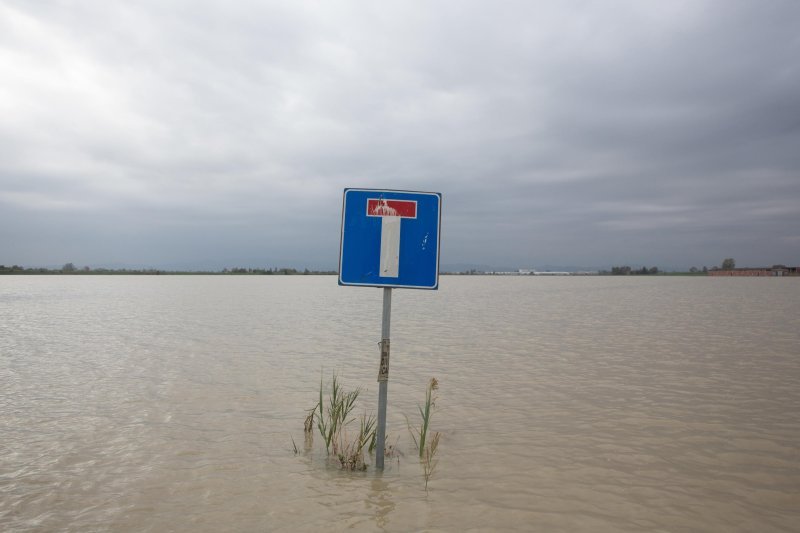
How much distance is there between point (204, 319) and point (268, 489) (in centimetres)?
2047

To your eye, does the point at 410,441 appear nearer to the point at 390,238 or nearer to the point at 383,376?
the point at 383,376

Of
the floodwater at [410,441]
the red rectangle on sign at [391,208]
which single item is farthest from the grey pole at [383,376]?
the red rectangle on sign at [391,208]

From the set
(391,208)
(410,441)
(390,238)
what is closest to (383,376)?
(390,238)

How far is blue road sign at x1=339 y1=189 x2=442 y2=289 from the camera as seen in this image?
552 centimetres

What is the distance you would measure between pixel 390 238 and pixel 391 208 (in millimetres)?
345

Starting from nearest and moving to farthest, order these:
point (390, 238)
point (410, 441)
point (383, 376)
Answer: point (390, 238), point (383, 376), point (410, 441)

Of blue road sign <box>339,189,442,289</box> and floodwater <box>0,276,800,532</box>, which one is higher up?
blue road sign <box>339,189,442,289</box>

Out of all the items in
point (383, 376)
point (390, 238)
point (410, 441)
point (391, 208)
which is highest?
point (391, 208)

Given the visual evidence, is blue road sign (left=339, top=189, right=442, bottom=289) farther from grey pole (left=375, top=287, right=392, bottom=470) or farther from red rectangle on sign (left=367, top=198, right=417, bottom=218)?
grey pole (left=375, top=287, right=392, bottom=470)

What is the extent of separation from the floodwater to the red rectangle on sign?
2880 mm

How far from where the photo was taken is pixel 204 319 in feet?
79.6

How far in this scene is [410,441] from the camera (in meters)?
7.04

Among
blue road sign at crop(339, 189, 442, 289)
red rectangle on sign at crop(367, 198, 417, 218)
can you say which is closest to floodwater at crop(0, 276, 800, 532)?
blue road sign at crop(339, 189, 442, 289)

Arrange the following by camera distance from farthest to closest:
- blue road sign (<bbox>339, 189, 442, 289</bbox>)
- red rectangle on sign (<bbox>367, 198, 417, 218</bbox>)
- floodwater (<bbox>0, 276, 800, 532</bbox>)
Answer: red rectangle on sign (<bbox>367, 198, 417, 218</bbox>) → blue road sign (<bbox>339, 189, 442, 289</bbox>) → floodwater (<bbox>0, 276, 800, 532</bbox>)
